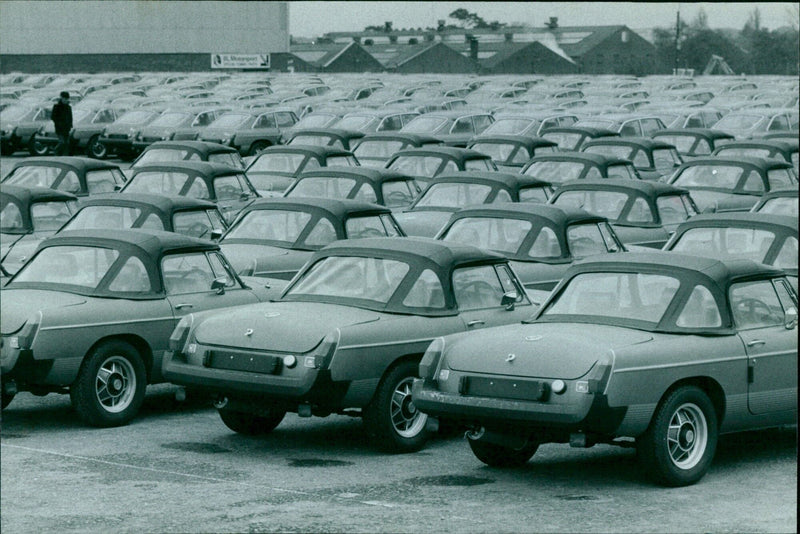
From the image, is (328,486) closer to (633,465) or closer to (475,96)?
(633,465)

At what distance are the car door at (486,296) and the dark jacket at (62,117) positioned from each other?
2465 cm

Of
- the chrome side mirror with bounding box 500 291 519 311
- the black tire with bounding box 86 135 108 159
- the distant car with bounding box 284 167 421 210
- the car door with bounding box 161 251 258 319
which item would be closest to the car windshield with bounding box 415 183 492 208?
the distant car with bounding box 284 167 421 210

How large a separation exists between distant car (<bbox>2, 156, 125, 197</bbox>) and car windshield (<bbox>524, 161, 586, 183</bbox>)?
6014mm

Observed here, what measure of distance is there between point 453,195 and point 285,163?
5.67 metres

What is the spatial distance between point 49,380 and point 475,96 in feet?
146

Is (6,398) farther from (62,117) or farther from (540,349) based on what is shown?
(62,117)

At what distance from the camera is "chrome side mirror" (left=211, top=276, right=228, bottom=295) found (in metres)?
11.6

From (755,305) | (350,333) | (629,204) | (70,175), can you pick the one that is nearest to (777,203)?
(629,204)

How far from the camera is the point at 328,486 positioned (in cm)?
877

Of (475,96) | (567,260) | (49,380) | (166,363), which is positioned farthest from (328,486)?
(475,96)

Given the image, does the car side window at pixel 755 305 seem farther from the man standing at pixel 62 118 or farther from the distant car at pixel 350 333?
the man standing at pixel 62 118

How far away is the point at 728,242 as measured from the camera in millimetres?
13734

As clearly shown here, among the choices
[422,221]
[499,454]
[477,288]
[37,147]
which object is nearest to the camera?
[499,454]

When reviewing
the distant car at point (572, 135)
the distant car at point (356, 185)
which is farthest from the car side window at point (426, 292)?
the distant car at point (572, 135)
